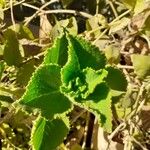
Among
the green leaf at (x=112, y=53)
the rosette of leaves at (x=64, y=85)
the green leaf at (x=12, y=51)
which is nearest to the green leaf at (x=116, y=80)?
the rosette of leaves at (x=64, y=85)

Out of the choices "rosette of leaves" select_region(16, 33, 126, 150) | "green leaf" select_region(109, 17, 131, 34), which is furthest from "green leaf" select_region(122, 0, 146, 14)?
"rosette of leaves" select_region(16, 33, 126, 150)

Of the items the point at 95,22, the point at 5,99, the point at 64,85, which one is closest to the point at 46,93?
the point at 64,85

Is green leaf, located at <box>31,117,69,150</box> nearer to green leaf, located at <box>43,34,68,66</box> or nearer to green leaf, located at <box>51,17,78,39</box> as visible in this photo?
green leaf, located at <box>43,34,68,66</box>

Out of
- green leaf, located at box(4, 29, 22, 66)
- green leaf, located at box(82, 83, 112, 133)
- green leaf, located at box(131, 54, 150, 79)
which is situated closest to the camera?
green leaf, located at box(82, 83, 112, 133)

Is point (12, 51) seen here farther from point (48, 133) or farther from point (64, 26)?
point (48, 133)

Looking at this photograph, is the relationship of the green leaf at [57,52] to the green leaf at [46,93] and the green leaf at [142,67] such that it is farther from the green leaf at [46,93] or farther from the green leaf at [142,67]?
the green leaf at [142,67]

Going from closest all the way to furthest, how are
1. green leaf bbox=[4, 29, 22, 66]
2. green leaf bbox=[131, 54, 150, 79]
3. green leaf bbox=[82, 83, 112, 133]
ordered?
green leaf bbox=[82, 83, 112, 133]
green leaf bbox=[131, 54, 150, 79]
green leaf bbox=[4, 29, 22, 66]

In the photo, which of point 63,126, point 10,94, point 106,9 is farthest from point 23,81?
point 106,9

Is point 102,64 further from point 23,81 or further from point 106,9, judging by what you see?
point 106,9

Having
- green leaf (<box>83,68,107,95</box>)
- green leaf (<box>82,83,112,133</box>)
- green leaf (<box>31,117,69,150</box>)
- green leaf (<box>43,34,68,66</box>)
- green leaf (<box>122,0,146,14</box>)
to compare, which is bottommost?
green leaf (<box>31,117,69,150</box>)
